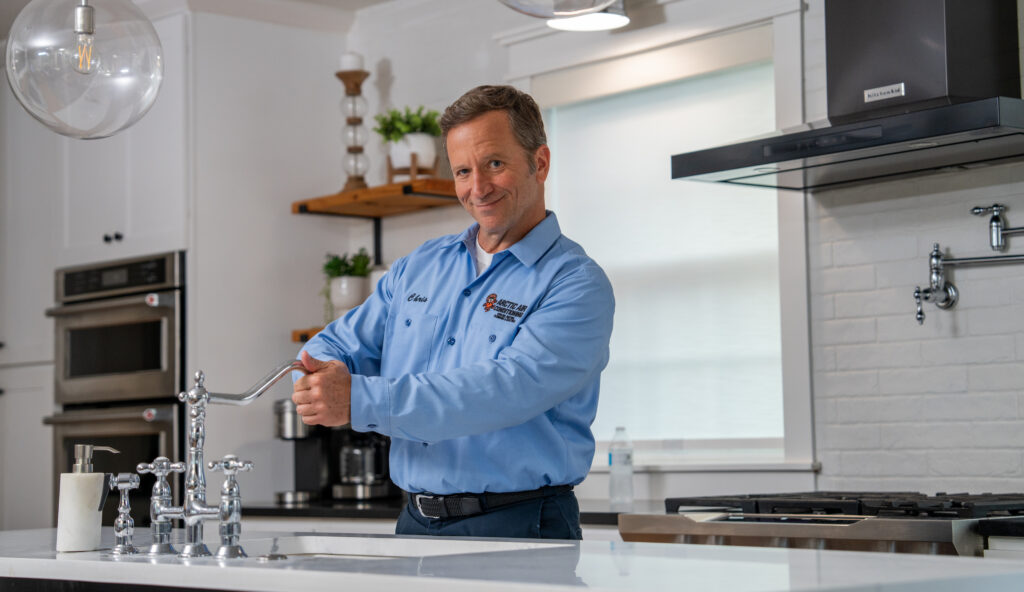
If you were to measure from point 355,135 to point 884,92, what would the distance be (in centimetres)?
205

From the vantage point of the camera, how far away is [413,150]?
14.4 feet

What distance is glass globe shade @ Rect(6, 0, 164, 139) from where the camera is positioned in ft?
6.55

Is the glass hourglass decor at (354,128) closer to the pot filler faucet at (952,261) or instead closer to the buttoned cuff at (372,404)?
the pot filler faucet at (952,261)

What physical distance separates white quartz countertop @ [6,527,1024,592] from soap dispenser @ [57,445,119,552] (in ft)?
0.33

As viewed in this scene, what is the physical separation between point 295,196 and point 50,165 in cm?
105

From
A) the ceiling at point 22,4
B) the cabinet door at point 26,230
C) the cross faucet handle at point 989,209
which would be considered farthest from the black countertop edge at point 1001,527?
the cabinet door at point 26,230

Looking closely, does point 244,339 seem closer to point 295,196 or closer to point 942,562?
point 295,196

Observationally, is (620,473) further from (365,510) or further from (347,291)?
(347,291)

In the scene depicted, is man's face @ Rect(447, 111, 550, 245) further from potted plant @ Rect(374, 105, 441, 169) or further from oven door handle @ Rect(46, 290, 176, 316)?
oven door handle @ Rect(46, 290, 176, 316)

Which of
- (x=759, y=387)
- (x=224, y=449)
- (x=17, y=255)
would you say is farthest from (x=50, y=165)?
(x=759, y=387)

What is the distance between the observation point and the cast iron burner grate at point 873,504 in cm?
255

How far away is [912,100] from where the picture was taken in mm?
3080

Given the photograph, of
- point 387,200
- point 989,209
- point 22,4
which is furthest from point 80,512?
point 22,4

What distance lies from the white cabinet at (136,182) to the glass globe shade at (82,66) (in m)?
2.39
